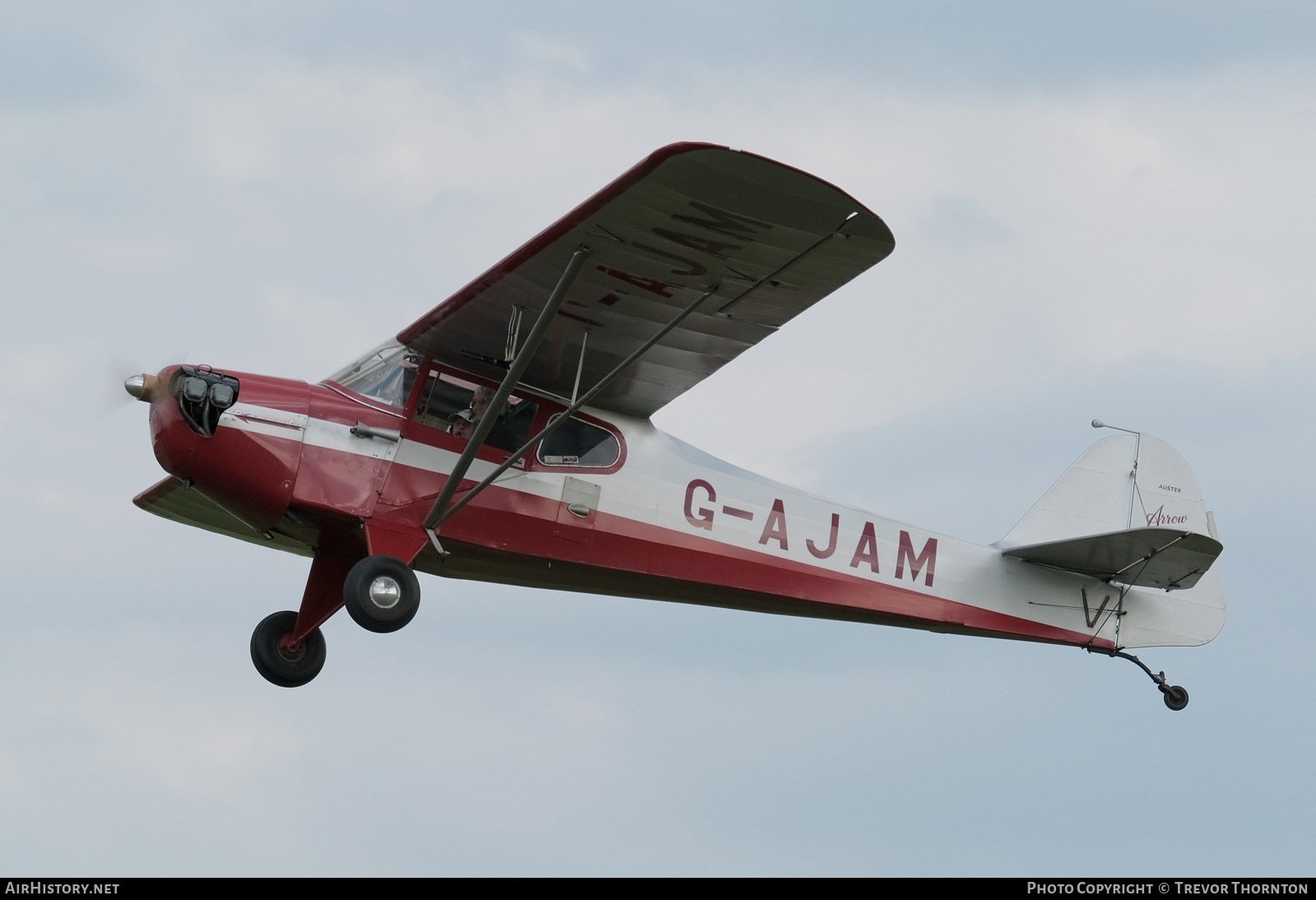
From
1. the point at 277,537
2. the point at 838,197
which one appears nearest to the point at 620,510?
the point at 277,537

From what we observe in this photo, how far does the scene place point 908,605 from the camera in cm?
1152

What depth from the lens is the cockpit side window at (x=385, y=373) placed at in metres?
10.2

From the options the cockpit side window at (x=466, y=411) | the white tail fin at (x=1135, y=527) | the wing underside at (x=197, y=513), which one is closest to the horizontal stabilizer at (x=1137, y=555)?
the white tail fin at (x=1135, y=527)

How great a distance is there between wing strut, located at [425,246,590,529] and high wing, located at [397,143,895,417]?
128 mm

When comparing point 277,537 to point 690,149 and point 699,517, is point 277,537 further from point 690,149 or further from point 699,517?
point 690,149

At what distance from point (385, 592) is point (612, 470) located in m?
1.90

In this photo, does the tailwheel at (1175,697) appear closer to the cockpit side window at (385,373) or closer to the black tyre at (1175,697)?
the black tyre at (1175,697)

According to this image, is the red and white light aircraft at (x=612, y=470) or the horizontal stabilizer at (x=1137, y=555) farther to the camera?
the horizontal stabilizer at (x=1137, y=555)

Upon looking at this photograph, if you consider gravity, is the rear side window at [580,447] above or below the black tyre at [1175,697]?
above

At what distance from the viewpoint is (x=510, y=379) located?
9.38 meters

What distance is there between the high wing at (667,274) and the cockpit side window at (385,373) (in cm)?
14

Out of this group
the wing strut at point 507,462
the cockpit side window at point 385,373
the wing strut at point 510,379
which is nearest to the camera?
the wing strut at point 510,379

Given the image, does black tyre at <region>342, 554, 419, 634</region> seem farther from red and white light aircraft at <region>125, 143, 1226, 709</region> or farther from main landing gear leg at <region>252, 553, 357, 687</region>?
main landing gear leg at <region>252, 553, 357, 687</region>

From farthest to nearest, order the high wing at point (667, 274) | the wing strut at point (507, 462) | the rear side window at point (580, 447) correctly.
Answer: the rear side window at point (580, 447), the wing strut at point (507, 462), the high wing at point (667, 274)
